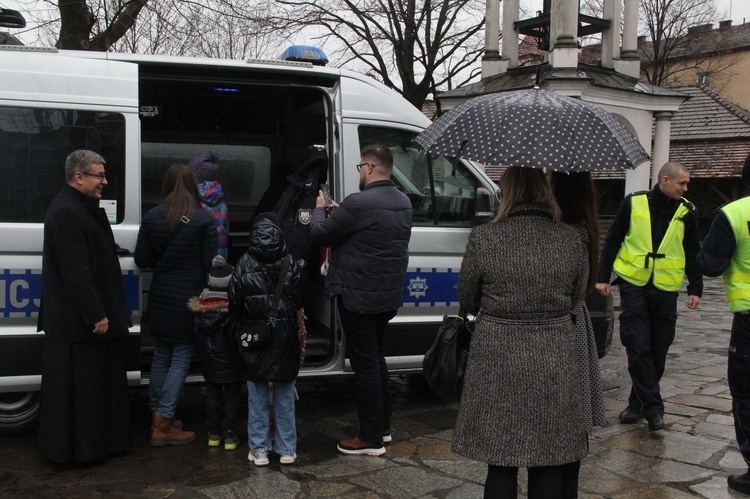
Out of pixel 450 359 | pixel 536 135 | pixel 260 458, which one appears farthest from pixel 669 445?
pixel 536 135

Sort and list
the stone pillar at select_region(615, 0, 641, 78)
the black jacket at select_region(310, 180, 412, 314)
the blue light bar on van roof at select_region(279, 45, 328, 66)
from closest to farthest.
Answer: the black jacket at select_region(310, 180, 412, 314), the blue light bar on van roof at select_region(279, 45, 328, 66), the stone pillar at select_region(615, 0, 641, 78)

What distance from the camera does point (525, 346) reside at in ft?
9.48

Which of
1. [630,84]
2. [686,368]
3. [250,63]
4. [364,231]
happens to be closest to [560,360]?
[364,231]

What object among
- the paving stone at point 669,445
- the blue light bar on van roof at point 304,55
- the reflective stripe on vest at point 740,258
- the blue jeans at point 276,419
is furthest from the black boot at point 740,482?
the blue light bar on van roof at point 304,55

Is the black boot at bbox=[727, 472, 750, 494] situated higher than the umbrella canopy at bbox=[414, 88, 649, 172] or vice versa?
the umbrella canopy at bbox=[414, 88, 649, 172]

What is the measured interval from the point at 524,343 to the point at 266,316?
1933mm

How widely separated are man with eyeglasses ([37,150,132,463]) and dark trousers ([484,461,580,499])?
2.47m

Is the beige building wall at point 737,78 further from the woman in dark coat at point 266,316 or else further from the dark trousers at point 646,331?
the woman in dark coat at point 266,316

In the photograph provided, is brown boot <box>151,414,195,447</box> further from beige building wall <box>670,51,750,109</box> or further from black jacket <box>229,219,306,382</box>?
beige building wall <box>670,51,750,109</box>

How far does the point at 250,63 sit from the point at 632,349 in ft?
10.9

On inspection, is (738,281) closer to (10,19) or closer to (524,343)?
(524,343)

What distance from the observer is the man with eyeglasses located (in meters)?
4.27

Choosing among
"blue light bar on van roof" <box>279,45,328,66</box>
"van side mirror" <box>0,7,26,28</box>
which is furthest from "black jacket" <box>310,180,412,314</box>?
"van side mirror" <box>0,7,26,28</box>

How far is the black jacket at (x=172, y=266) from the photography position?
4.80m
